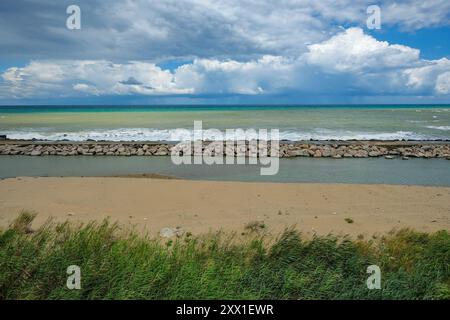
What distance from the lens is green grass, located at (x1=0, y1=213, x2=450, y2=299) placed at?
3910 millimetres

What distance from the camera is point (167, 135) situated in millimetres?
28297

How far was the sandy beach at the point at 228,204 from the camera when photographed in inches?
298

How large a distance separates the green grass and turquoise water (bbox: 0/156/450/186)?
7532 mm

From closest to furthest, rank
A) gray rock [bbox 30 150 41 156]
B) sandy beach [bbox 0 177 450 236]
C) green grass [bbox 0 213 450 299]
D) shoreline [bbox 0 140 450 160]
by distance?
1. green grass [bbox 0 213 450 299]
2. sandy beach [bbox 0 177 450 236]
3. shoreline [bbox 0 140 450 160]
4. gray rock [bbox 30 150 41 156]

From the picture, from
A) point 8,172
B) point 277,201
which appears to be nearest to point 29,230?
point 277,201

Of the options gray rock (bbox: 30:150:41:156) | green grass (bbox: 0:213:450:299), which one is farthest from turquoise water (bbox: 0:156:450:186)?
green grass (bbox: 0:213:450:299)

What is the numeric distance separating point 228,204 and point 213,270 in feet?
16.2

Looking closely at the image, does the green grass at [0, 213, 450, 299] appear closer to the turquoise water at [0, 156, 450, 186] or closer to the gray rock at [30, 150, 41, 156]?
the turquoise water at [0, 156, 450, 186]

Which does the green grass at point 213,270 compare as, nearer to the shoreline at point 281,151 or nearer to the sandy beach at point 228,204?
the sandy beach at point 228,204

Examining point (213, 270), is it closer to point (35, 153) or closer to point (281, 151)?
point (281, 151)

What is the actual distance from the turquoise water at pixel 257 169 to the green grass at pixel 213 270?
753 centimetres

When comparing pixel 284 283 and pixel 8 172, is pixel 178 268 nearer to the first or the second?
pixel 284 283

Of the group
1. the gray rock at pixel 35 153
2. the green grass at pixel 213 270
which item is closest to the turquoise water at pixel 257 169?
the gray rock at pixel 35 153

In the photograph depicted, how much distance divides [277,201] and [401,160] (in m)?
10.7
